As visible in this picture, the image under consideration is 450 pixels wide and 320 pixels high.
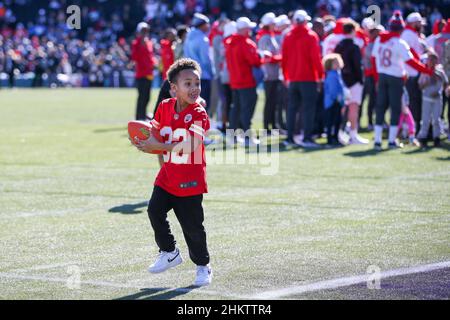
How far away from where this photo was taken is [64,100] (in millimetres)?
→ 36625

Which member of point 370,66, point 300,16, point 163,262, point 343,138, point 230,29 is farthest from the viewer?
point 370,66

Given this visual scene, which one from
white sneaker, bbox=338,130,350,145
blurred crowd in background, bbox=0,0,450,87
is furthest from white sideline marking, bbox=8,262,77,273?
blurred crowd in background, bbox=0,0,450,87

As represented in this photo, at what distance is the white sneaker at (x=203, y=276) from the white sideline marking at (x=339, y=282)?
0.53 metres

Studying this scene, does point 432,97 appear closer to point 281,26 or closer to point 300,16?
point 300,16

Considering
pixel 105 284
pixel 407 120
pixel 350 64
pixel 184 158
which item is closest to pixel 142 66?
pixel 350 64

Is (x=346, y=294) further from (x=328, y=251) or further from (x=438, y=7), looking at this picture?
(x=438, y=7)

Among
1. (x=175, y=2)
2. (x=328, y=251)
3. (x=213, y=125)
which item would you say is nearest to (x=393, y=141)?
(x=213, y=125)

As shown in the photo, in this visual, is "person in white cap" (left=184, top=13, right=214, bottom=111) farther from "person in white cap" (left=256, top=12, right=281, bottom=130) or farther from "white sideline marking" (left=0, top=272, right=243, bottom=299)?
"white sideline marking" (left=0, top=272, right=243, bottom=299)

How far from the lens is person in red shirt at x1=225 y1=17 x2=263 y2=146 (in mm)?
18141

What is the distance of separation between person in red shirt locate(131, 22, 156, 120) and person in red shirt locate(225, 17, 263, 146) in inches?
158

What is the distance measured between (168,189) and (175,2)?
4510 centimetres

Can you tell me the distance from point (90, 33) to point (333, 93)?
125ft

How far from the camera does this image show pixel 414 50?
17391 millimetres

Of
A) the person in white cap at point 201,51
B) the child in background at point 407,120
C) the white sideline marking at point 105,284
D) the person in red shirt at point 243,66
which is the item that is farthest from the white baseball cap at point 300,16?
the white sideline marking at point 105,284
